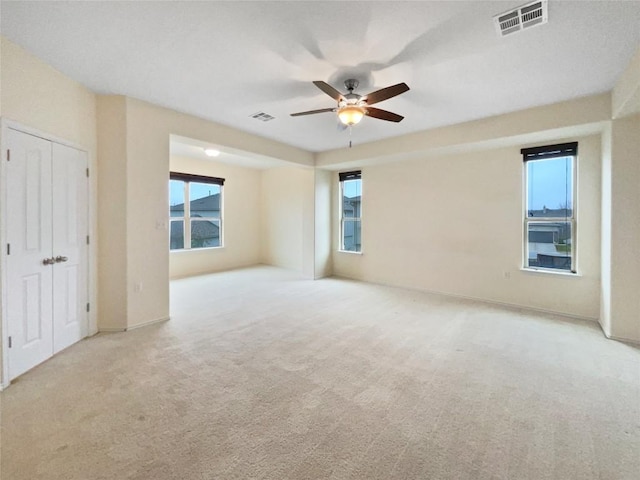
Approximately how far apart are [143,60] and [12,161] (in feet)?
4.64

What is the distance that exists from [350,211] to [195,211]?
154 inches

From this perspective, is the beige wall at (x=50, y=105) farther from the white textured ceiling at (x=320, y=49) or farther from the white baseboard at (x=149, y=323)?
the white baseboard at (x=149, y=323)

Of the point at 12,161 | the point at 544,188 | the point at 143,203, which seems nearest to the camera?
the point at 12,161

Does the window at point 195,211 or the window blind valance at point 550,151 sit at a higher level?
the window blind valance at point 550,151

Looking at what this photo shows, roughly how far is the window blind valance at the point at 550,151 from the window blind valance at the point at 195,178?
21.5 ft

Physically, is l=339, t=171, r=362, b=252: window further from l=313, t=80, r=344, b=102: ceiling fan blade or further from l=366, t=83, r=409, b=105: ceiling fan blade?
l=313, t=80, r=344, b=102: ceiling fan blade

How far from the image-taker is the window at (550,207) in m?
4.12

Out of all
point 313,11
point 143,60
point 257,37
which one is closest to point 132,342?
point 143,60

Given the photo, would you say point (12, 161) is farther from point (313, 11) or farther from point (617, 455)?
point (617, 455)

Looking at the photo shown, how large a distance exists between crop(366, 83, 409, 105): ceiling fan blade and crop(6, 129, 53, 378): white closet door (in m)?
3.15

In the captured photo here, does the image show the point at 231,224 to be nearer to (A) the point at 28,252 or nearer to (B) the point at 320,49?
(A) the point at 28,252

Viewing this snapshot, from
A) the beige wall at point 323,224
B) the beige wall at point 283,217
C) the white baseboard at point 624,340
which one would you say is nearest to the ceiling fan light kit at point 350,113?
the beige wall at point 323,224

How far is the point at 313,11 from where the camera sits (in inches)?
78.9

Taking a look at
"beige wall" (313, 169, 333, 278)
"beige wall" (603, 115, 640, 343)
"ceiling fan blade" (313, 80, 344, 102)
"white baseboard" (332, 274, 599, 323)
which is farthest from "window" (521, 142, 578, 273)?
"beige wall" (313, 169, 333, 278)
